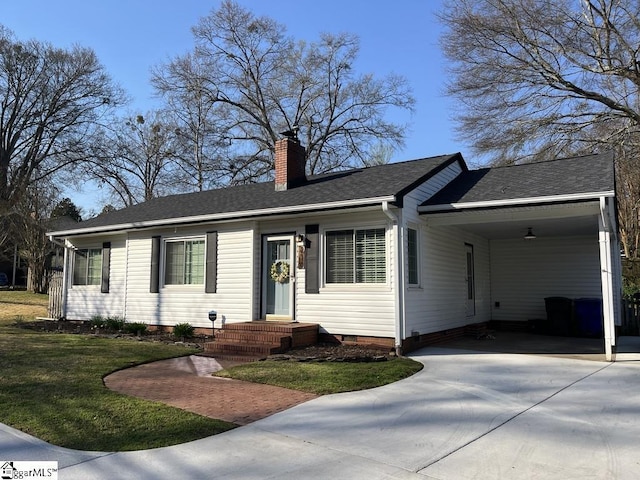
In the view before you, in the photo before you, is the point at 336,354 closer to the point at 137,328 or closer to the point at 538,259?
the point at 137,328

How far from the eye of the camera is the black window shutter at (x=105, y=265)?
14.2 meters

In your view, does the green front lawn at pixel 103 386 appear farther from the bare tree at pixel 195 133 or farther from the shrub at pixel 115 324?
the bare tree at pixel 195 133

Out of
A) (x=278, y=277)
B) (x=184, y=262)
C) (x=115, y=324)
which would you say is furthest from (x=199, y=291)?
(x=115, y=324)

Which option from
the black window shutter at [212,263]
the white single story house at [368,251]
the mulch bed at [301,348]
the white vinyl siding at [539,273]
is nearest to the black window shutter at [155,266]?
the white single story house at [368,251]

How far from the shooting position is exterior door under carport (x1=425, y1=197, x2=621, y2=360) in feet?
35.3

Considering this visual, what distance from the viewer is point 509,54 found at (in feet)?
63.6

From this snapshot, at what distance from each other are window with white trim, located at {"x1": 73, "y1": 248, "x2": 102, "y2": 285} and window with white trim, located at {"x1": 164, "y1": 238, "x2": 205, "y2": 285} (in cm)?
322

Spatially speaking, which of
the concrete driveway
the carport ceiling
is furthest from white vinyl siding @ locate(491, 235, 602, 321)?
the concrete driveway

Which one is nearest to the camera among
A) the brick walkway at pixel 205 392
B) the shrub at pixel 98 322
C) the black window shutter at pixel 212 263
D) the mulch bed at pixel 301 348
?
the brick walkway at pixel 205 392

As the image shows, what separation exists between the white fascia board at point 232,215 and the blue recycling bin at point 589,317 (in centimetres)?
657

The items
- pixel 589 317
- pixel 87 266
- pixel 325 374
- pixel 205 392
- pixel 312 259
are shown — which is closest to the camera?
pixel 205 392

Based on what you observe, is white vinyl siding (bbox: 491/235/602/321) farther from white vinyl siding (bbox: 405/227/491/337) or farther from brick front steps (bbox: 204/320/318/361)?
brick front steps (bbox: 204/320/318/361)

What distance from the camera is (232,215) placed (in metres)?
11.3

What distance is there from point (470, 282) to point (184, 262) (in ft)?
24.3
